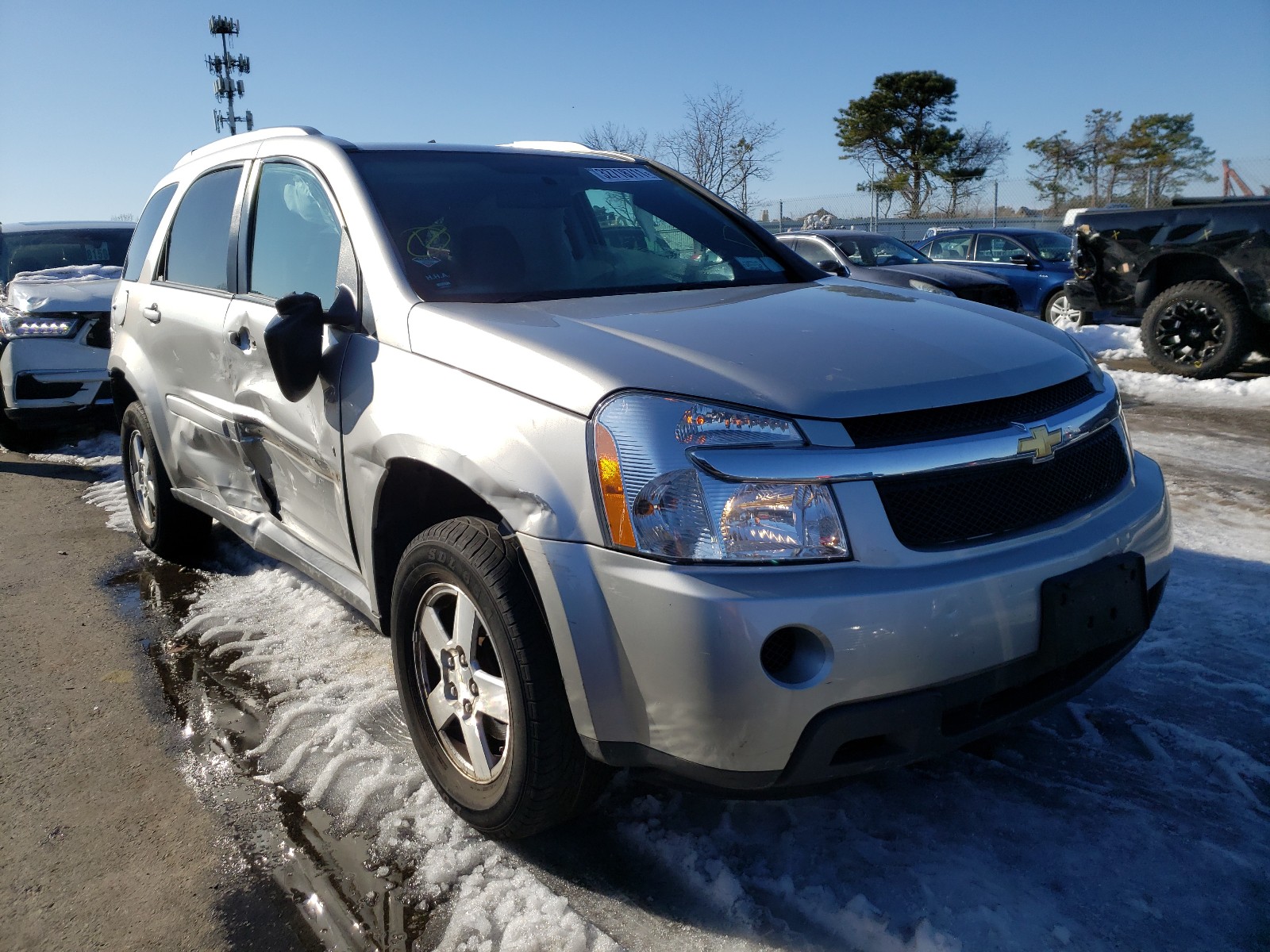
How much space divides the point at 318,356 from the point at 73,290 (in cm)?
627

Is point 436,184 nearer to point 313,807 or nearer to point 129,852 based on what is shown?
point 313,807

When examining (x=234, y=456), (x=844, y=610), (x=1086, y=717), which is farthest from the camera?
(x=234, y=456)

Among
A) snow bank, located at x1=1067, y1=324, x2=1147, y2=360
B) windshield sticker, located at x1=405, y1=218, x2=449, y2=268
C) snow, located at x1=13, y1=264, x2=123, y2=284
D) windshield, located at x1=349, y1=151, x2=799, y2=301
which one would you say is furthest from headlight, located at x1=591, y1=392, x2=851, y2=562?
snow bank, located at x1=1067, y1=324, x2=1147, y2=360

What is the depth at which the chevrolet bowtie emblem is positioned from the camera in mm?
2137

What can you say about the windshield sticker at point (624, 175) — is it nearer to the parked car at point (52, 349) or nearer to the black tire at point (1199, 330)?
the parked car at point (52, 349)

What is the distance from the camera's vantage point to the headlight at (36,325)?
756 centimetres

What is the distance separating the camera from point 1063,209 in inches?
1686

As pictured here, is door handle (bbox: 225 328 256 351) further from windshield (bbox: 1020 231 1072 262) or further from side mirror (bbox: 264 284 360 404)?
windshield (bbox: 1020 231 1072 262)

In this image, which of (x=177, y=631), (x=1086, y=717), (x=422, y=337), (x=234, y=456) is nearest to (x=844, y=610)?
(x=422, y=337)

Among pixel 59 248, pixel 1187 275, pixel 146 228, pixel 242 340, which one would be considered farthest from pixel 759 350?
pixel 59 248

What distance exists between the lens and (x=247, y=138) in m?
3.87

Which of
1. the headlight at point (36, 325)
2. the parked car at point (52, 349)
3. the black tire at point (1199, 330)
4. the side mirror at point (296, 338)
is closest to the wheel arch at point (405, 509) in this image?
the side mirror at point (296, 338)

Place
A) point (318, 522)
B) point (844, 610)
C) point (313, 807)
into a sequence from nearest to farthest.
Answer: point (844, 610) → point (313, 807) → point (318, 522)

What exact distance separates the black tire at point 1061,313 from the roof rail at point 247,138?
33.7 feet
